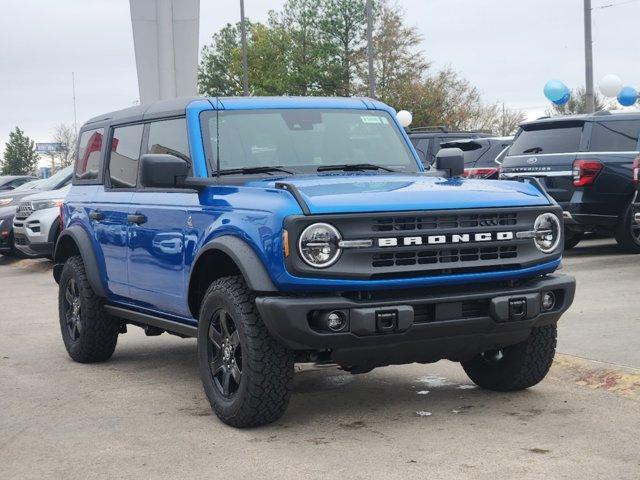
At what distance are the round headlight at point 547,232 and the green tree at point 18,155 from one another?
9098 centimetres

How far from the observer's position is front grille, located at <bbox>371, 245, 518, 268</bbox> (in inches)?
222

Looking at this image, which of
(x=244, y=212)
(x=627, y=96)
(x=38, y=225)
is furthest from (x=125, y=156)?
(x=627, y=96)

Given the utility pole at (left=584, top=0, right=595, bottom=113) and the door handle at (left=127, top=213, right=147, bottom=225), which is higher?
the utility pole at (left=584, top=0, right=595, bottom=113)

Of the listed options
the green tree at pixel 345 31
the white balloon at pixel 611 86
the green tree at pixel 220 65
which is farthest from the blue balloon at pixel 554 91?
the green tree at pixel 220 65

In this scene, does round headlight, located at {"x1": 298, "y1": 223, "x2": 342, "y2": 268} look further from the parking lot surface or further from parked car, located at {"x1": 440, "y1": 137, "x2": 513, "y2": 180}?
parked car, located at {"x1": 440, "y1": 137, "x2": 513, "y2": 180}

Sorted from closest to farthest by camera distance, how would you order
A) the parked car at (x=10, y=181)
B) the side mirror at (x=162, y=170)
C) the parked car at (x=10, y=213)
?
the side mirror at (x=162, y=170) → the parked car at (x=10, y=213) → the parked car at (x=10, y=181)

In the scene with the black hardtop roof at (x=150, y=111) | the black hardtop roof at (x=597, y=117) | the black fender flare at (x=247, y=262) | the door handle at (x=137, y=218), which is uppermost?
the black hardtop roof at (x=150, y=111)

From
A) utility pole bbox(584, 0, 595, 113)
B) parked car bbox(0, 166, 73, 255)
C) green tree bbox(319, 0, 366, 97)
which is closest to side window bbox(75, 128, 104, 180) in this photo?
parked car bbox(0, 166, 73, 255)

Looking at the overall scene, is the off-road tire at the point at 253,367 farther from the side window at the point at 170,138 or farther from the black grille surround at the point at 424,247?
the side window at the point at 170,138

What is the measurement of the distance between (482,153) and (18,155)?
81.9 m

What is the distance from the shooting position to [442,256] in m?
5.78

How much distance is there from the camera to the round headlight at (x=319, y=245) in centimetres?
550

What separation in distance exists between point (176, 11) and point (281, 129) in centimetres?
1593

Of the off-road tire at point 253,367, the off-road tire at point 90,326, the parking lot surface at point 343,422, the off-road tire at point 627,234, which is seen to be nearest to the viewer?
the parking lot surface at point 343,422
